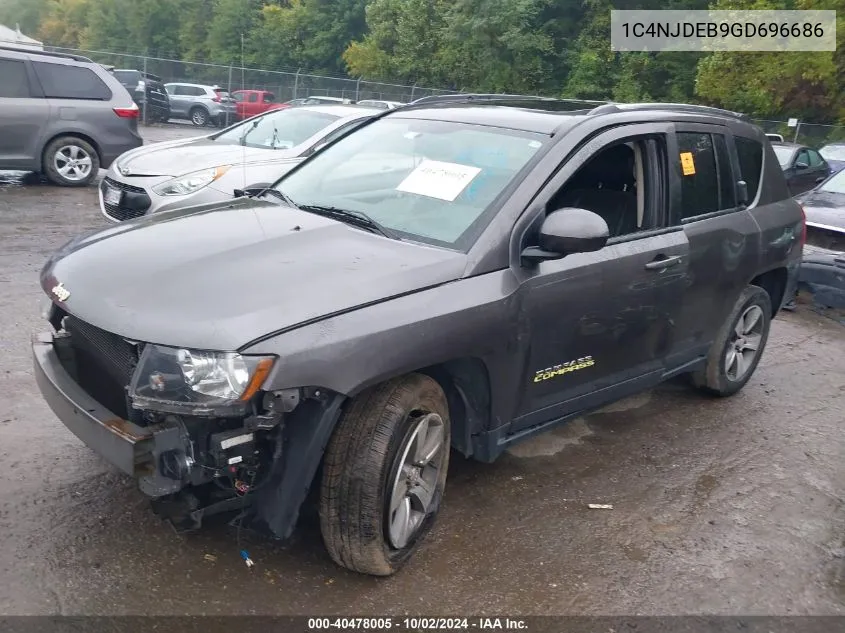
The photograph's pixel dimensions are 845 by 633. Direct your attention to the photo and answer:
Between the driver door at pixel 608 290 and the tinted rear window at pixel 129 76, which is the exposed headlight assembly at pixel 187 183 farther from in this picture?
the tinted rear window at pixel 129 76

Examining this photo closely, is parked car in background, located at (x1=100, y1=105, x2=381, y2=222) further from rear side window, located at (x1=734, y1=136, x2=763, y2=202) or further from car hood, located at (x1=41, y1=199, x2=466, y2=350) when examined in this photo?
car hood, located at (x1=41, y1=199, x2=466, y2=350)

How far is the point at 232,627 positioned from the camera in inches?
107

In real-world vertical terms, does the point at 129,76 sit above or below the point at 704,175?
above

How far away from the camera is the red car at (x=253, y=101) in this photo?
28.4 m

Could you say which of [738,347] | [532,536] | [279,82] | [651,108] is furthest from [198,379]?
[279,82]

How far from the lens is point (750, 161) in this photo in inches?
199

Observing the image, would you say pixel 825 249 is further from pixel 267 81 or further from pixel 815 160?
pixel 267 81

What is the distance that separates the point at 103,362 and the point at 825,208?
8038 millimetres

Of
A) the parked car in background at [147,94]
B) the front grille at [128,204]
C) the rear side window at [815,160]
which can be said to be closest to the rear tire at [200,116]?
the parked car in background at [147,94]

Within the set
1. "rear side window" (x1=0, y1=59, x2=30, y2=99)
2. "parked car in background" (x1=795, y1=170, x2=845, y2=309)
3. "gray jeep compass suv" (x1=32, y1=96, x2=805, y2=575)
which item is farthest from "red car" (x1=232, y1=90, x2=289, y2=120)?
"gray jeep compass suv" (x1=32, y1=96, x2=805, y2=575)

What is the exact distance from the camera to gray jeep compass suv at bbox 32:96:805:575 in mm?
2586

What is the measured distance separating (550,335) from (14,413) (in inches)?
112

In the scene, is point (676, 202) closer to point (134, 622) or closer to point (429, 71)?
point (134, 622)

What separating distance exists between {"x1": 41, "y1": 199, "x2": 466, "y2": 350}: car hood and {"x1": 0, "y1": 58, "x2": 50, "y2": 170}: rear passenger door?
8.00 meters
